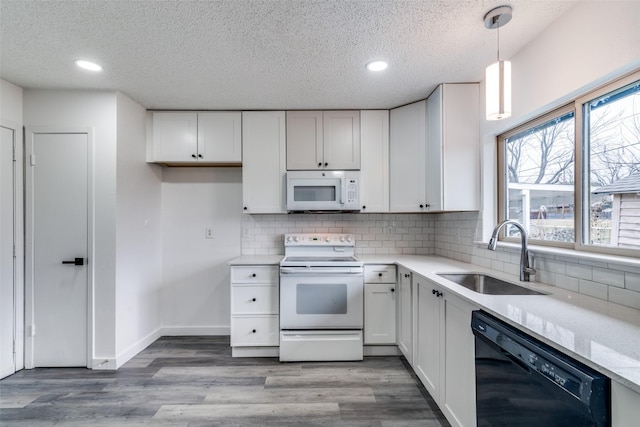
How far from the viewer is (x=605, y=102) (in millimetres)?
1408

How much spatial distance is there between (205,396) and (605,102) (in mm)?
2977

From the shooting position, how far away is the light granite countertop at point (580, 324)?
2.45ft

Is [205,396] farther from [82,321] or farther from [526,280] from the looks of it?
[526,280]

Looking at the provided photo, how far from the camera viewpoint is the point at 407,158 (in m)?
2.67

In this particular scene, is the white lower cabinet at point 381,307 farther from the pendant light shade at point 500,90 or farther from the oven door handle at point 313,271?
the pendant light shade at point 500,90

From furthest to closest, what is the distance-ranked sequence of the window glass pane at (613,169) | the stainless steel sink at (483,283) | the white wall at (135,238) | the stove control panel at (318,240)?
1. the stove control panel at (318,240)
2. the white wall at (135,238)
3. the stainless steel sink at (483,283)
4. the window glass pane at (613,169)

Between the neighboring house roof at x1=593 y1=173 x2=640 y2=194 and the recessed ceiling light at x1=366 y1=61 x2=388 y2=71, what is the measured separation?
145cm

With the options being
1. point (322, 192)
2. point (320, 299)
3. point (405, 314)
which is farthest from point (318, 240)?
point (405, 314)

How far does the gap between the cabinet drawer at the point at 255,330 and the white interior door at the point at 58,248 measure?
4.00 ft

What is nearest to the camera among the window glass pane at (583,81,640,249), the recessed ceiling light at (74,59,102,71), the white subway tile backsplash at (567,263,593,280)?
the window glass pane at (583,81,640,249)

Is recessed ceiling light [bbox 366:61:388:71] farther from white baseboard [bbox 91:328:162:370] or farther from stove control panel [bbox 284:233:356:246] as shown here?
white baseboard [bbox 91:328:162:370]

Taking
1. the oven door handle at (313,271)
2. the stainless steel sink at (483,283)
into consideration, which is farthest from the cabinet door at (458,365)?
the oven door handle at (313,271)

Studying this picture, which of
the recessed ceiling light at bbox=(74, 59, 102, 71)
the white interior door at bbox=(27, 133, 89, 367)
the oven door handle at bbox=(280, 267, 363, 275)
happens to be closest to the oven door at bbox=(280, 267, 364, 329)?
the oven door handle at bbox=(280, 267, 363, 275)

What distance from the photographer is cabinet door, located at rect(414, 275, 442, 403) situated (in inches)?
68.2
